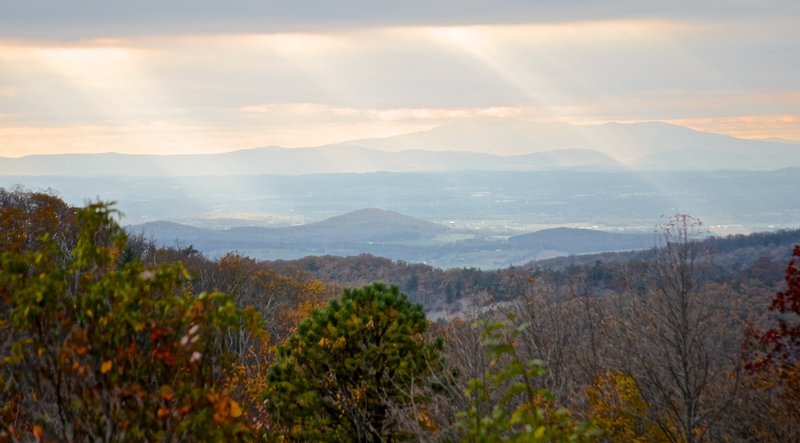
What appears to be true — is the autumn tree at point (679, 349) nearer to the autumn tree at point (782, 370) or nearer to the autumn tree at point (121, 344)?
the autumn tree at point (782, 370)

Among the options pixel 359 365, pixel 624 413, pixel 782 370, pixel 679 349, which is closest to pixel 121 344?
pixel 359 365

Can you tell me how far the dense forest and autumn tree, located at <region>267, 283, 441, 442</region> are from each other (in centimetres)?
3

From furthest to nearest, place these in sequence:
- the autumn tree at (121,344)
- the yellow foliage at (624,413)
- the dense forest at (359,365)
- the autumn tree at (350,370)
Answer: the yellow foliage at (624,413), the autumn tree at (350,370), the dense forest at (359,365), the autumn tree at (121,344)

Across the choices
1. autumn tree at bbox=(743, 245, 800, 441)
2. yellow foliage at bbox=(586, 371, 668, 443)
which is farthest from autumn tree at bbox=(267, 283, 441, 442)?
autumn tree at bbox=(743, 245, 800, 441)

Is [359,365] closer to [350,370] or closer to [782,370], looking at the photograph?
[350,370]

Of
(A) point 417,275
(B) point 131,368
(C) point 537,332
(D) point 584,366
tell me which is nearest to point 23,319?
(B) point 131,368

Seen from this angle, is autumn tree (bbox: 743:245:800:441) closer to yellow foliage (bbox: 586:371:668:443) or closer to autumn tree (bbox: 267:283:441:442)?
yellow foliage (bbox: 586:371:668:443)

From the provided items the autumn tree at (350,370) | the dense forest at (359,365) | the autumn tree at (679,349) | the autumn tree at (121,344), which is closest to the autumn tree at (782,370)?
the dense forest at (359,365)

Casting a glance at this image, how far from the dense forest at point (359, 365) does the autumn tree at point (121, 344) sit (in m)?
0.02

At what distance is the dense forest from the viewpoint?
738 cm

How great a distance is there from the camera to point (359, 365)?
50.3ft

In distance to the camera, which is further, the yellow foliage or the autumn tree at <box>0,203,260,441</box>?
the yellow foliage

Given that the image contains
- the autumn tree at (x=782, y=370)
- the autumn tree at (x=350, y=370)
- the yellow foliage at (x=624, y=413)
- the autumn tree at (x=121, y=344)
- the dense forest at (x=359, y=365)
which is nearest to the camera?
the autumn tree at (x=121, y=344)

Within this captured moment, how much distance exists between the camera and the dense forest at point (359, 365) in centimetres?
738
